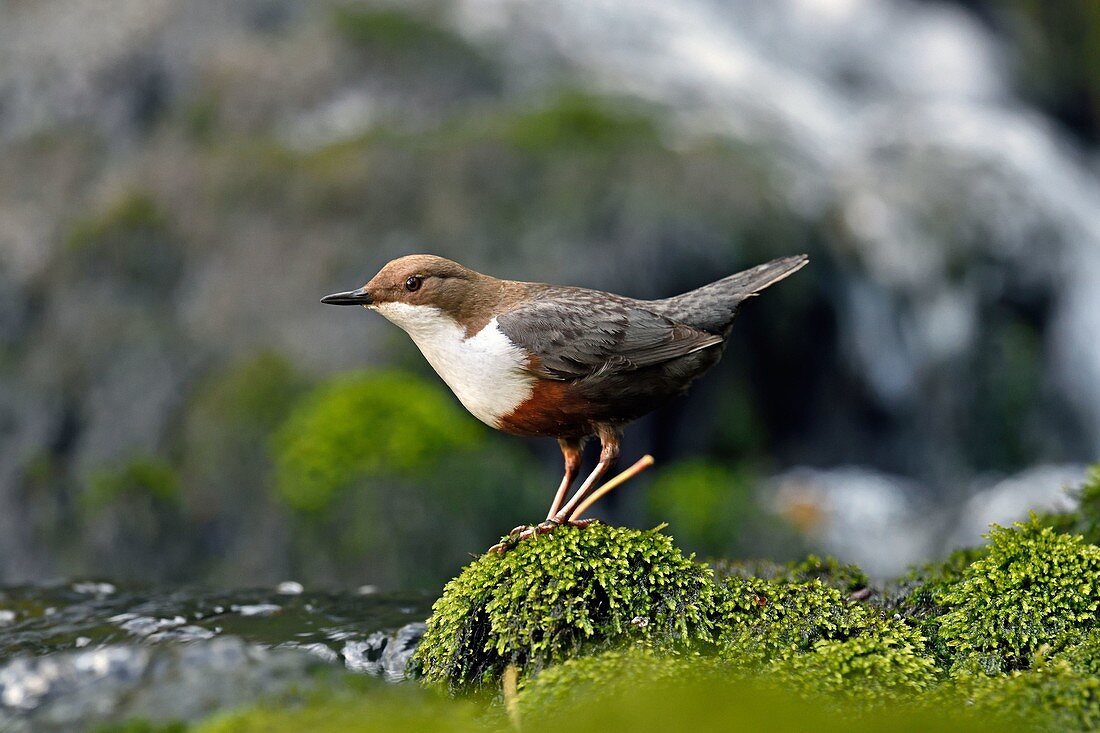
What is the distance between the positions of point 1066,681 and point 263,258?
792cm

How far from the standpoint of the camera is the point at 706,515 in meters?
8.76

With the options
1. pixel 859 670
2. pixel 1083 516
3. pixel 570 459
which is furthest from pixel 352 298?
pixel 1083 516

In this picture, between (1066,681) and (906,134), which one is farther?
(906,134)

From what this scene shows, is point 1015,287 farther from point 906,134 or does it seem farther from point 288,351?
point 288,351

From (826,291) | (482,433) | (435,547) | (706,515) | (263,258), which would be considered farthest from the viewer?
(826,291)

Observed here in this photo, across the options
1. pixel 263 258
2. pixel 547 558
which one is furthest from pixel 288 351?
pixel 547 558

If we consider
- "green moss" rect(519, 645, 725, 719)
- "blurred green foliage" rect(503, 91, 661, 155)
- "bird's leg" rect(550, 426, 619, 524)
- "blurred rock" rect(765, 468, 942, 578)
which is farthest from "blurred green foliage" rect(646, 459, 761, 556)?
"green moss" rect(519, 645, 725, 719)

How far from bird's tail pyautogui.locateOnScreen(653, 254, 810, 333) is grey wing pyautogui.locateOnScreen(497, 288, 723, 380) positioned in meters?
0.12

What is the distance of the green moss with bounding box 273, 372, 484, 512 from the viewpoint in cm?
741

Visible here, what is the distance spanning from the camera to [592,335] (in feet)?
13.1

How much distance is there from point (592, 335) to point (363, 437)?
3865 millimetres

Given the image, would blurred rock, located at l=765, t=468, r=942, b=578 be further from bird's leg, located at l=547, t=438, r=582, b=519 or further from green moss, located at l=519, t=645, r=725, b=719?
green moss, located at l=519, t=645, r=725, b=719

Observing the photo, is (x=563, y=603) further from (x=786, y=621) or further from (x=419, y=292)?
(x=419, y=292)

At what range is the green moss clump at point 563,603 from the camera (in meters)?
3.29
